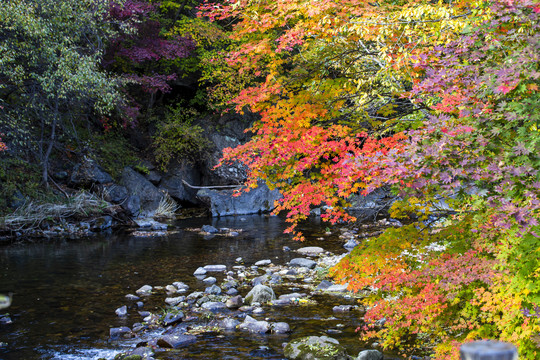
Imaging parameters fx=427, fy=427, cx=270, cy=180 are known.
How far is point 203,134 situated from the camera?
21156 mm

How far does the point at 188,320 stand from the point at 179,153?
559 inches

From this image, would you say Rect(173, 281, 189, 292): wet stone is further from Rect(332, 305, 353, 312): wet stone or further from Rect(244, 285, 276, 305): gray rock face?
Rect(332, 305, 353, 312): wet stone

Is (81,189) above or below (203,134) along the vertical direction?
below

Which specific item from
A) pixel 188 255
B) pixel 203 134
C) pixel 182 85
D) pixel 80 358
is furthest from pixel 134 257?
pixel 182 85

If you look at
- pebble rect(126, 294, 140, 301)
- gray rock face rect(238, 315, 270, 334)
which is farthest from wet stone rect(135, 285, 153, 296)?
gray rock face rect(238, 315, 270, 334)

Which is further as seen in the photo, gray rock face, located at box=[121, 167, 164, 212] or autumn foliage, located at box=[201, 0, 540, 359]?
gray rock face, located at box=[121, 167, 164, 212]

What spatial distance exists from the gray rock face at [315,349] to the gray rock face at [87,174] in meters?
13.2

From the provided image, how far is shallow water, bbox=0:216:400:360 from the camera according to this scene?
5801 millimetres

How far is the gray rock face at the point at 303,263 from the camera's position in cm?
982

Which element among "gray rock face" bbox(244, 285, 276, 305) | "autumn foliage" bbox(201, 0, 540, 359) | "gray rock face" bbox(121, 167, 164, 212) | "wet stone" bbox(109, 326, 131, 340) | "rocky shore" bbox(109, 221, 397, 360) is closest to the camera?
"autumn foliage" bbox(201, 0, 540, 359)

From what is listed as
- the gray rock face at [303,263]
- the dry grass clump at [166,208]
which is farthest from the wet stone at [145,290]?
the dry grass clump at [166,208]

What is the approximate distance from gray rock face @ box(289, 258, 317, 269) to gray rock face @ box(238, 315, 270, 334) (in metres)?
3.48

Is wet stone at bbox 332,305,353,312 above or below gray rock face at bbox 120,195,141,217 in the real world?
below

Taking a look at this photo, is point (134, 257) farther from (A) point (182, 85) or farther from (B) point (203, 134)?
(A) point (182, 85)
